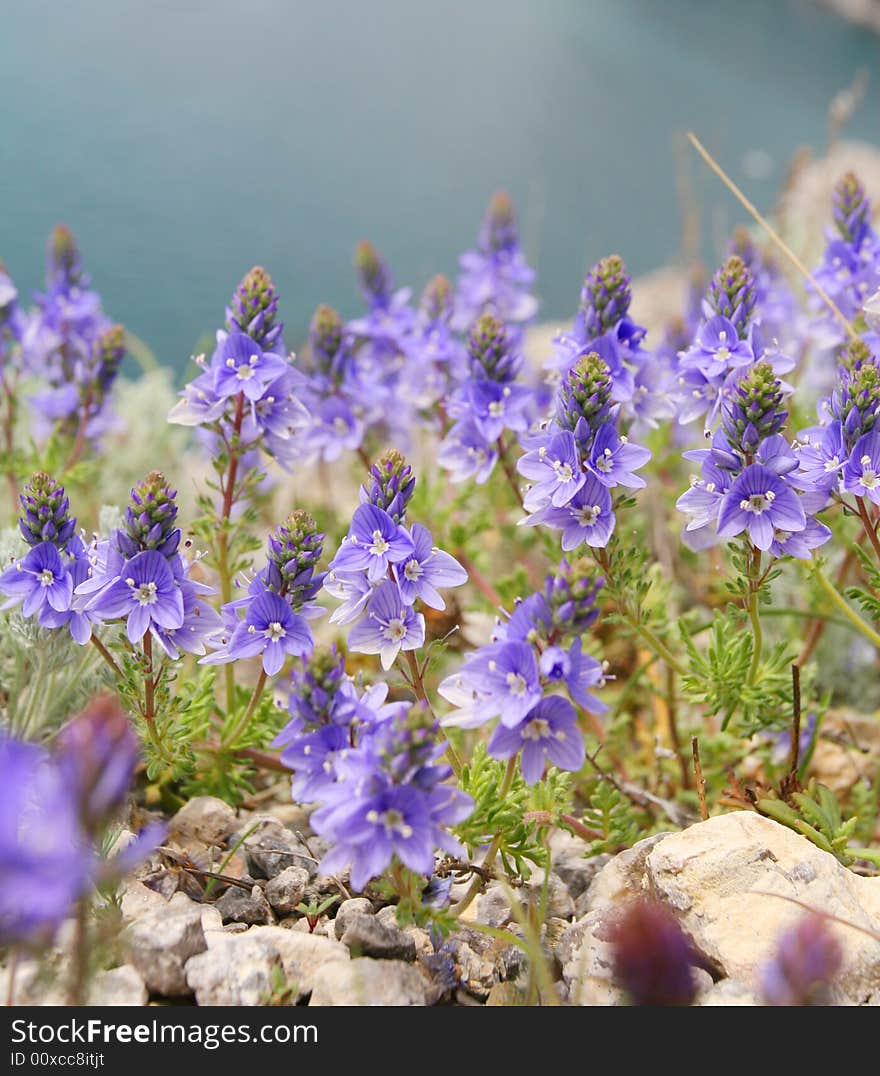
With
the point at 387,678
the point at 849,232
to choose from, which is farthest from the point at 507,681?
the point at 849,232

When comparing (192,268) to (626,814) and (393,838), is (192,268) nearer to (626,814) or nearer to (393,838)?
(626,814)

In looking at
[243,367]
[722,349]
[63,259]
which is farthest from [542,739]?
[63,259]

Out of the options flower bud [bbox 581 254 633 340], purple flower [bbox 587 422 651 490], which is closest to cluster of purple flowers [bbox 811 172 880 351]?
flower bud [bbox 581 254 633 340]

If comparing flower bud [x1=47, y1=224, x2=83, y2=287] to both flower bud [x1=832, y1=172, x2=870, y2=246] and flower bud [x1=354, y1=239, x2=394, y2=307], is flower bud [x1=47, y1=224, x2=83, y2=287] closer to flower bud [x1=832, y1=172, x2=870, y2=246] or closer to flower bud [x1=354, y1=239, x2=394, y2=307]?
flower bud [x1=354, y1=239, x2=394, y2=307]

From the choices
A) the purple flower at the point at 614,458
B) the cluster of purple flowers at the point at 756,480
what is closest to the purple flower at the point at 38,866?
the purple flower at the point at 614,458

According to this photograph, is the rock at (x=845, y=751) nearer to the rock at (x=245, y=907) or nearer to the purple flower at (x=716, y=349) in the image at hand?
the purple flower at (x=716, y=349)

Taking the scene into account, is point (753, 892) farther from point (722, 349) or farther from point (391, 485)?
point (722, 349)
